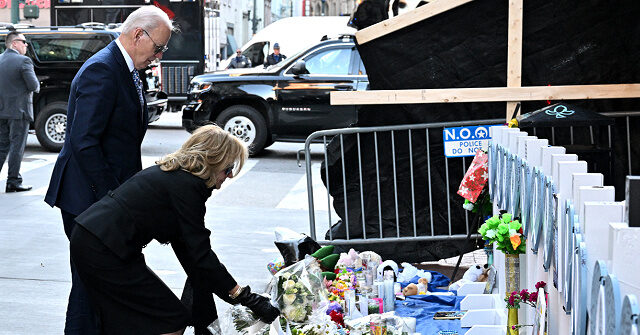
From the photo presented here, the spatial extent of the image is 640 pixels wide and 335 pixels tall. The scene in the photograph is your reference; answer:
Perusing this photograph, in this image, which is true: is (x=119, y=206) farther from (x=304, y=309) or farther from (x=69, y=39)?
(x=69, y=39)

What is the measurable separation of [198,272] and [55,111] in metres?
13.3

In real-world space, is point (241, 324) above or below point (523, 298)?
below

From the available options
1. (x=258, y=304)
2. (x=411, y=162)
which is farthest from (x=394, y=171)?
(x=258, y=304)

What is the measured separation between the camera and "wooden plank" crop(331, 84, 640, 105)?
24.3 ft

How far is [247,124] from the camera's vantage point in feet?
53.6

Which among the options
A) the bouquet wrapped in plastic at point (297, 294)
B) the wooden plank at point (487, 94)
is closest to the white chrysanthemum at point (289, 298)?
the bouquet wrapped in plastic at point (297, 294)

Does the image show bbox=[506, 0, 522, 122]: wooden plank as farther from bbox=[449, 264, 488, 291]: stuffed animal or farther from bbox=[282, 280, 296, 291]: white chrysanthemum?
bbox=[282, 280, 296, 291]: white chrysanthemum

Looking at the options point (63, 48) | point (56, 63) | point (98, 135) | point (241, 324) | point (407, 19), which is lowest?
point (241, 324)

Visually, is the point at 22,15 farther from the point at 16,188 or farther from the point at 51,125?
the point at 16,188

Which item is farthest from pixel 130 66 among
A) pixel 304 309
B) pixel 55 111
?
pixel 55 111

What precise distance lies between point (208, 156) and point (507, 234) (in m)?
1.67

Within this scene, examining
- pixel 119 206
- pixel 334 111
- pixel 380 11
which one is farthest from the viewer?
pixel 334 111

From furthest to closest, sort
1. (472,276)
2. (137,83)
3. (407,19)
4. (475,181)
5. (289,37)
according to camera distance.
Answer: (289,37)
(407,19)
(472,276)
(475,181)
(137,83)

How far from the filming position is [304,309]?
5.39 meters
